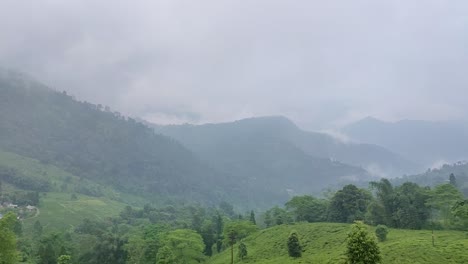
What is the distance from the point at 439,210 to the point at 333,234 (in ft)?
104

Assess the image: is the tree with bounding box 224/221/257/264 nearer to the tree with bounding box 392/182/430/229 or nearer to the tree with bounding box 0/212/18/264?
the tree with bounding box 392/182/430/229

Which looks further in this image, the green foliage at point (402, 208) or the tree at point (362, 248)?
the green foliage at point (402, 208)

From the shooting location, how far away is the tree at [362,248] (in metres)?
44.8

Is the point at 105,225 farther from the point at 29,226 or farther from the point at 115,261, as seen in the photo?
the point at 115,261

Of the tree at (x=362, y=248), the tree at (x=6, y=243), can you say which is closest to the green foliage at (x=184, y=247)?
the tree at (x=6, y=243)

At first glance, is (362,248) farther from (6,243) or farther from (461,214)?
(6,243)

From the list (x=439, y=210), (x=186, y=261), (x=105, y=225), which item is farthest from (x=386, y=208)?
(x=105, y=225)

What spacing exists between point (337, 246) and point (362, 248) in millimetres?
36867

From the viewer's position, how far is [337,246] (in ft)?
262

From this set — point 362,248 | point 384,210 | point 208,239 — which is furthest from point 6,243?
point 384,210

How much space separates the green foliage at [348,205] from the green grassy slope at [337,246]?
1529cm

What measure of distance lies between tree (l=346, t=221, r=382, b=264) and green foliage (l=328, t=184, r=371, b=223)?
65.9 meters

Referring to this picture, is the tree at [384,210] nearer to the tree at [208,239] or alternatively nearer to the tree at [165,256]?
the tree at [165,256]

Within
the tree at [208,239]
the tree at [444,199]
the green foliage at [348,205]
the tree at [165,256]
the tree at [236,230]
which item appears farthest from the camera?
the tree at [208,239]
